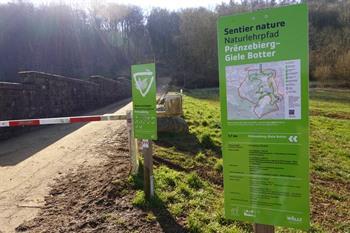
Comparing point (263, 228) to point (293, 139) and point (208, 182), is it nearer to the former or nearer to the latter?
point (293, 139)

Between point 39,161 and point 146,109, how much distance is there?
3300mm

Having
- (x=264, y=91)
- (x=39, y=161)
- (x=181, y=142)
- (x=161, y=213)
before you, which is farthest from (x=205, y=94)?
(x=264, y=91)

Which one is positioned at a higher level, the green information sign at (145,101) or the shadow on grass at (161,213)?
the green information sign at (145,101)

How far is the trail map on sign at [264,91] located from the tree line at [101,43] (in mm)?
34447

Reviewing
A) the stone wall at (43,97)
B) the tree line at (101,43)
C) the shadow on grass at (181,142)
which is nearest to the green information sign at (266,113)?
the shadow on grass at (181,142)

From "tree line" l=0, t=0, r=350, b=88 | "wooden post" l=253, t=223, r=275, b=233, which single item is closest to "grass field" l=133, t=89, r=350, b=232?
"wooden post" l=253, t=223, r=275, b=233

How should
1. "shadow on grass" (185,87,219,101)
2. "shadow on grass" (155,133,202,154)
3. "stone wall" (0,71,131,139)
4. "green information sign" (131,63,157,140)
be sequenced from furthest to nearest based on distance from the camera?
"shadow on grass" (185,87,219,101), "stone wall" (0,71,131,139), "shadow on grass" (155,133,202,154), "green information sign" (131,63,157,140)

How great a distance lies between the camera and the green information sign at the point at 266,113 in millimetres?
2541

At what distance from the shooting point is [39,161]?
690 cm

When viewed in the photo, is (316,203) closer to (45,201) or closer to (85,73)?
(45,201)

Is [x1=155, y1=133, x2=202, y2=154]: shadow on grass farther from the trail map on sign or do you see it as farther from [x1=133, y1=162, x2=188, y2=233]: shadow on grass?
the trail map on sign

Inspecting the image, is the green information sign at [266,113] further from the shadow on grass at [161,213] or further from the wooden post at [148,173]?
the wooden post at [148,173]

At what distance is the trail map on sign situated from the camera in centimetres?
256

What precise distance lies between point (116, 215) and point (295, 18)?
9.81 ft
